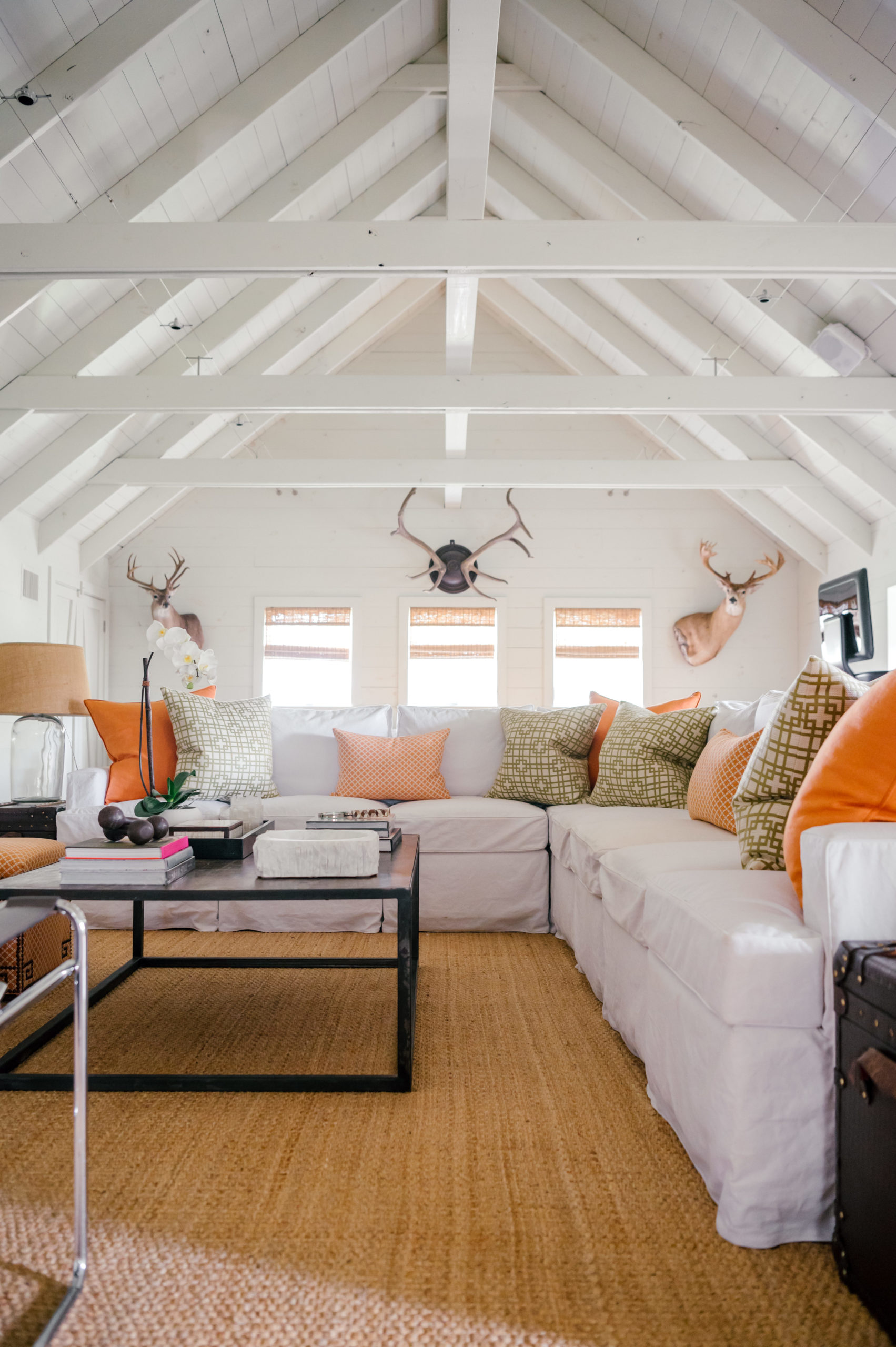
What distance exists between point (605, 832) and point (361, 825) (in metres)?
0.76

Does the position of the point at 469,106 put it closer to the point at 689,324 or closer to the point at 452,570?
the point at 689,324

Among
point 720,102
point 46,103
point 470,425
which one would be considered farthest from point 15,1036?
point 470,425

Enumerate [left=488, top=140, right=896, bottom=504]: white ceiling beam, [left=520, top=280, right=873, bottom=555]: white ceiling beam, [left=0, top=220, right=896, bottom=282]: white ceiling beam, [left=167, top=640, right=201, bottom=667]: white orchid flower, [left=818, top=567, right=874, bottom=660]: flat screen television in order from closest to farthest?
1. [left=167, top=640, right=201, bottom=667]: white orchid flower
2. [left=0, top=220, right=896, bottom=282]: white ceiling beam
3. [left=818, top=567, right=874, bottom=660]: flat screen television
4. [left=488, top=140, right=896, bottom=504]: white ceiling beam
5. [left=520, top=280, right=873, bottom=555]: white ceiling beam

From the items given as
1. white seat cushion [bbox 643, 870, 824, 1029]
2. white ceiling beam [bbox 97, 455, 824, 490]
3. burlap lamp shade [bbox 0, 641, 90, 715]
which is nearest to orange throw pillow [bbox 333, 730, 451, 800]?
burlap lamp shade [bbox 0, 641, 90, 715]

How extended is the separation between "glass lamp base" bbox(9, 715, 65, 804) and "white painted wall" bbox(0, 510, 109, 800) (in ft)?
3.82

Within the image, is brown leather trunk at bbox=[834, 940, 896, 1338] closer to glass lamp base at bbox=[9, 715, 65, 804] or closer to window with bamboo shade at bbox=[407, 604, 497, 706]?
glass lamp base at bbox=[9, 715, 65, 804]

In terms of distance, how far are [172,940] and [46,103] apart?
306 centimetres

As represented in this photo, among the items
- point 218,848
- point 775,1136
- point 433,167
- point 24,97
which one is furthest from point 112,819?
point 433,167

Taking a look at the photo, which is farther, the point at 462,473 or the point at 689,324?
the point at 462,473

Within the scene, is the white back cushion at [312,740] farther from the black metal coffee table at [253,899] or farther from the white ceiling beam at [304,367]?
the white ceiling beam at [304,367]

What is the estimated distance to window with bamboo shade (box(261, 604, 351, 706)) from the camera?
7414 mm

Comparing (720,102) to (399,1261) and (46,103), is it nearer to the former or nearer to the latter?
(46,103)

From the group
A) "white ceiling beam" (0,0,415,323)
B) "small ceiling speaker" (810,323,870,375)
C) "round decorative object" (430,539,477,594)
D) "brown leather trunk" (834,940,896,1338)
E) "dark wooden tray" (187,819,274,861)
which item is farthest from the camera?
"round decorative object" (430,539,477,594)

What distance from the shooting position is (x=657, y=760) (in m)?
3.21
